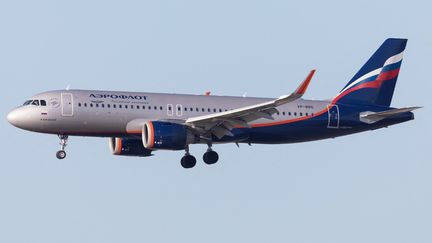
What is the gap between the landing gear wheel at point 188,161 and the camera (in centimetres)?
7150

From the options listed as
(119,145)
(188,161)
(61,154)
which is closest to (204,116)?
(188,161)

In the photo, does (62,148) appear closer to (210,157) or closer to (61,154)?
(61,154)

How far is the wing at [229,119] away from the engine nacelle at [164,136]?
1.18 metres

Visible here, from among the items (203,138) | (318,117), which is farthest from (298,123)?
(203,138)

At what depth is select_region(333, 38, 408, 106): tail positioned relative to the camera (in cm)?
7550

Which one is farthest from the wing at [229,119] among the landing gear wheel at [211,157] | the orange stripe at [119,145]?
the orange stripe at [119,145]

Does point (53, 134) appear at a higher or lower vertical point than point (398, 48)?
lower

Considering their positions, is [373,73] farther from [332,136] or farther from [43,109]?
[43,109]

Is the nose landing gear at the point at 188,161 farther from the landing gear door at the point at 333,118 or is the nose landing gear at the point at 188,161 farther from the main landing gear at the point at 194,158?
the landing gear door at the point at 333,118

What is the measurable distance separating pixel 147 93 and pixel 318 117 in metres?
11.4

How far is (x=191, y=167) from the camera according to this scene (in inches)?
2822

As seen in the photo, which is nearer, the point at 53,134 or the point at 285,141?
the point at 53,134

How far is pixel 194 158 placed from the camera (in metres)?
71.7

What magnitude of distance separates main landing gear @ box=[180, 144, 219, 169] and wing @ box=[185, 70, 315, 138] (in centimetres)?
194
